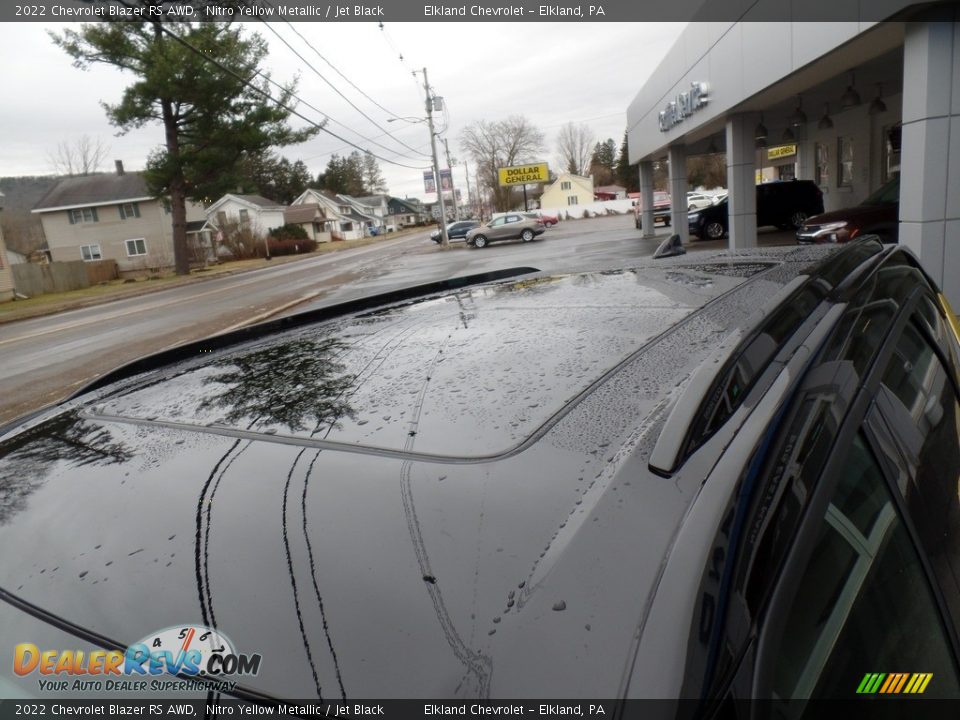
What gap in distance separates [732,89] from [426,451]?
51.1 feet

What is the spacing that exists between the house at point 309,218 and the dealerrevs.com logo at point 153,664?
91.5 meters

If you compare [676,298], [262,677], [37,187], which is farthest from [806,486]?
[37,187]

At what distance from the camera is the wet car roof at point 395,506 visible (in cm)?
82

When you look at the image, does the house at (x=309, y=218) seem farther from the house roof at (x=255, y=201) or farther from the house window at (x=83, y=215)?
the house window at (x=83, y=215)

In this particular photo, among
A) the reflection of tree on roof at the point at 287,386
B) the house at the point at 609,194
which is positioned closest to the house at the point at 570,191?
the house at the point at 609,194

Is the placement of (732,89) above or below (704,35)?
below

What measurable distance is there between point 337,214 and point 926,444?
10785 centimetres

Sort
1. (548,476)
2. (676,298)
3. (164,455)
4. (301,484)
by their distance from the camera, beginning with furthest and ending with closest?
1. (676,298)
2. (164,455)
3. (301,484)
4. (548,476)

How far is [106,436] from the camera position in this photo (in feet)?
5.46

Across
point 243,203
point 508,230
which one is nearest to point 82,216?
point 243,203

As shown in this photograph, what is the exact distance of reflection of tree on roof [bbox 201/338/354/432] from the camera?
5.02 ft

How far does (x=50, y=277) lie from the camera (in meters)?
35.4

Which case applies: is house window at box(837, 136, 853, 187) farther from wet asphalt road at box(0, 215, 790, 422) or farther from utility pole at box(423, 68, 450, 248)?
utility pole at box(423, 68, 450, 248)

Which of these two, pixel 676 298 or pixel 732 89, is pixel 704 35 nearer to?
pixel 732 89
